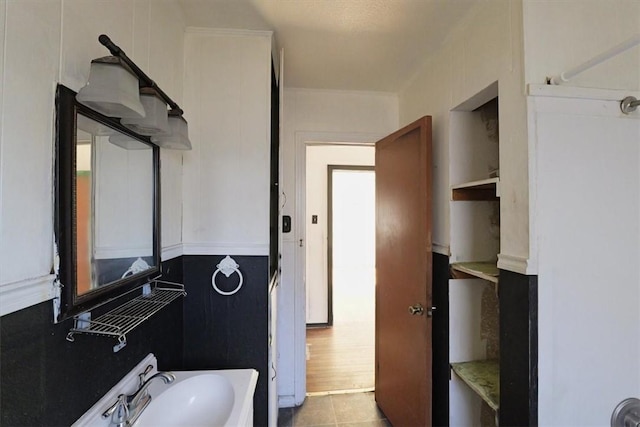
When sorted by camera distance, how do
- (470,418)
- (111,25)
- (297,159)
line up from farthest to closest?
(297,159) → (470,418) → (111,25)

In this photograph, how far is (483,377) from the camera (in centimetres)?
153

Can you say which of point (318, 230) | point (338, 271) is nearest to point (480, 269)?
point (318, 230)

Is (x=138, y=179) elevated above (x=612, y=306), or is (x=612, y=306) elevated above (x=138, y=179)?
(x=138, y=179)

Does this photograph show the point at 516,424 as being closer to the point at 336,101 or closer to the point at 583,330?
the point at 583,330

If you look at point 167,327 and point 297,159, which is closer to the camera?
point 167,327

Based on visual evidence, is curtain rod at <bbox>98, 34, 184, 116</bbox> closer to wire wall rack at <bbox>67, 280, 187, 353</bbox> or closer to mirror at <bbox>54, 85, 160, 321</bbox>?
mirror at <bbox>54, 85, 160, 321</bbox>

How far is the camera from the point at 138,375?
107 cm

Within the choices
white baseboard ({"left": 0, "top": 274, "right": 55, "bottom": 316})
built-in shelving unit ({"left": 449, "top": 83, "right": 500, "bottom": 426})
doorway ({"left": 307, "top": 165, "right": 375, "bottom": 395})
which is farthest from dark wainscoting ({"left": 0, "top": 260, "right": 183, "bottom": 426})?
doorway ({"left": 307, "top": 165, "right": 375, "bottom": 395})

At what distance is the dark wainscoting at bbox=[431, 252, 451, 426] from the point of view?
1.73 m

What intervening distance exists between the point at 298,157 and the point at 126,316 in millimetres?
1673

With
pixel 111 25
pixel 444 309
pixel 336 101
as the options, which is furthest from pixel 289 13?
pixel 444 309

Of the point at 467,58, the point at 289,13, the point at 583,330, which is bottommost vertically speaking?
the point at 583,330

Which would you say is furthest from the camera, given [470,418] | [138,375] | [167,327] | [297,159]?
[297,159]

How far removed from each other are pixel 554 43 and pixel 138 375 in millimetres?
1985
